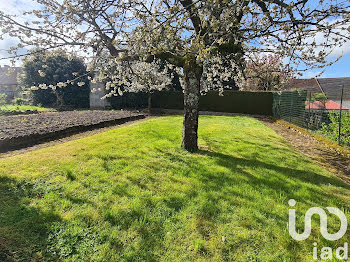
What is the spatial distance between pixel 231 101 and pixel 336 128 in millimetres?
12731

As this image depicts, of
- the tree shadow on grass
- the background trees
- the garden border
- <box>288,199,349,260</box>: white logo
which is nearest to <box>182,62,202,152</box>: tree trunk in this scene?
<box>288,199,349,260</box>: white logo

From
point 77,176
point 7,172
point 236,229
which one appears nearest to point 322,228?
Result: point 236,229

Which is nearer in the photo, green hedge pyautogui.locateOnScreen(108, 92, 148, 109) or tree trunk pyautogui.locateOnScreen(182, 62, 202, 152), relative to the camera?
tree trunk pyautogui.locateOnScreen(182, 62, 202, 152)

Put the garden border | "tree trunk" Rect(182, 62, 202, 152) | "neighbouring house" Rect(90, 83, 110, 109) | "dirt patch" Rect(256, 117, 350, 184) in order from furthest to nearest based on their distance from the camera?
1. "neighbouring house" Rect(90, 83, 110, 109)
2. the garden border
3. "tree trunk" Rect(182, 62, 202, 152)
4. "dirt patch" Rect(256, 117, 350, 184)

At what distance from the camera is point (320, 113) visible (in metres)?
7.90

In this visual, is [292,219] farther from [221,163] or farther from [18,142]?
[18,142]

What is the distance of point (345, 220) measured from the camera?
8.13 ft

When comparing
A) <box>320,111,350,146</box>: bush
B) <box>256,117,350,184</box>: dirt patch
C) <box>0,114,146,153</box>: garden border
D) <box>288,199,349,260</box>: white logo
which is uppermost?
<box>320,111,350,146</box>: bush

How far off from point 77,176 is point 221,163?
9.73 feet

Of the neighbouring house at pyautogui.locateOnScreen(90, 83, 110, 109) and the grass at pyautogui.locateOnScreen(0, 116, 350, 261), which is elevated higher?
the neighbouring house at pyautogui.locateOnScreen(90, 83, 110, 109)

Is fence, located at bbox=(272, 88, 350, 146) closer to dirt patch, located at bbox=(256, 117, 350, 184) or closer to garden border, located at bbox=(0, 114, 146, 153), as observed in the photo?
dirt patch, located at bbox=(256, 117, 350, 184)

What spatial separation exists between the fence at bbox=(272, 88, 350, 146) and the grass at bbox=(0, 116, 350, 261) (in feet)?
8.95

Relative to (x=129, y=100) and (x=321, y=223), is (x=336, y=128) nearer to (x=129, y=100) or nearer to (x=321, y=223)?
(x=321, y=223)

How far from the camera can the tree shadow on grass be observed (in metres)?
1.89
